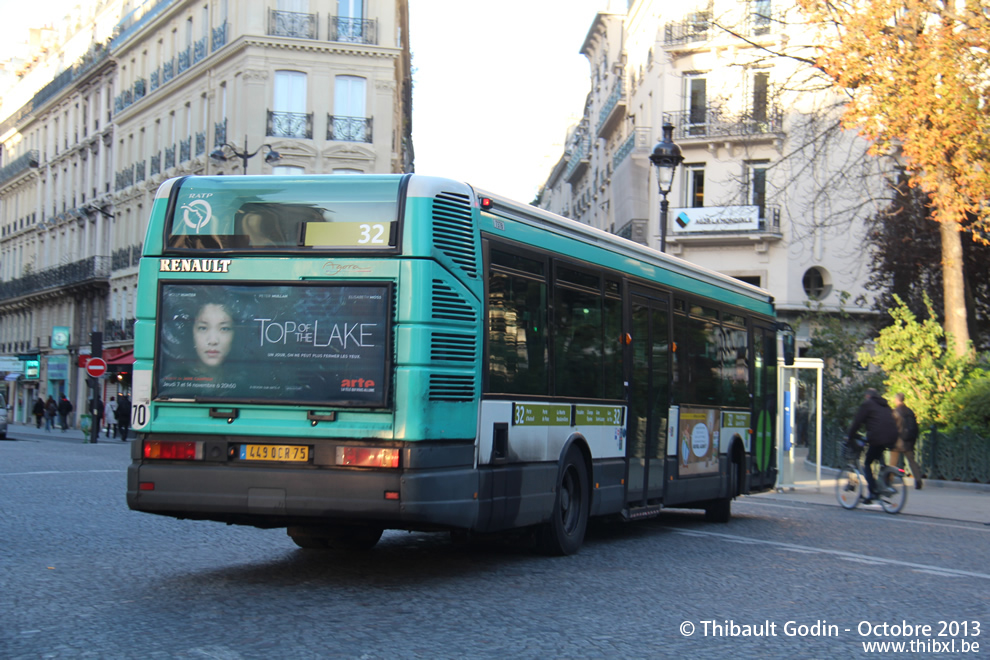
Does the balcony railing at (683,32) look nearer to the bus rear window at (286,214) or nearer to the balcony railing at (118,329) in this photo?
the balcony railing at (118,329)

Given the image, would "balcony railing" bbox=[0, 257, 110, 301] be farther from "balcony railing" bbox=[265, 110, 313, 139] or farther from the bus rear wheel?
the bus rear wheel

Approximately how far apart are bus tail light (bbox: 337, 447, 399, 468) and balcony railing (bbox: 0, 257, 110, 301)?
54460 mm

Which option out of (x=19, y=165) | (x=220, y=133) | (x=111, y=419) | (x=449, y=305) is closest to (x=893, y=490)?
(x=449, y=305)

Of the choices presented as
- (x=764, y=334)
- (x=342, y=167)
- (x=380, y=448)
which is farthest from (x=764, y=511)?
(x=342, y=167)

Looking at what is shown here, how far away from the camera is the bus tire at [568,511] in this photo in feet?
35.1

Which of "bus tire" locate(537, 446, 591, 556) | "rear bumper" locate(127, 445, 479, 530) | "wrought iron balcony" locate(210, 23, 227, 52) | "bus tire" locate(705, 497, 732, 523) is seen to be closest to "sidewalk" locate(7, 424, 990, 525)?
"bus tire" locate(705, 497, 732, 523)

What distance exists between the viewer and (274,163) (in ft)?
152

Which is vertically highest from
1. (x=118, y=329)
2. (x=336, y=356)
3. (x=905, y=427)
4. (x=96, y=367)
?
(x=118, y=329)

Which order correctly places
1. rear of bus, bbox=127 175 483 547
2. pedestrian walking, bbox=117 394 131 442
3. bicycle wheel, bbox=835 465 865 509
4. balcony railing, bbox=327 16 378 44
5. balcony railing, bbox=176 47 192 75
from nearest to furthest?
rear of bus, bbox=127 175 483 547 < bicycle wheel, bbox=835 465 865 509 < pedestrian walking, bbox=117 394 131 442 < balcony railing, bbox=327 16 378 44 < balcony railing, bbox=176 47 192 75

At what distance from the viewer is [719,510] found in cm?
1579

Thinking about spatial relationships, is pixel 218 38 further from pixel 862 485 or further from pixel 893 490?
pixel 893 490

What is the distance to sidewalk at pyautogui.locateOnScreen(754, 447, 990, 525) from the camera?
723 inches

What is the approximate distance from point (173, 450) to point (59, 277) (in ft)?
202

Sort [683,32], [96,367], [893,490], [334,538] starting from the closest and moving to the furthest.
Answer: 1. [334,538]
2. [893,490]
3. [96,367]
4. [683,32]
